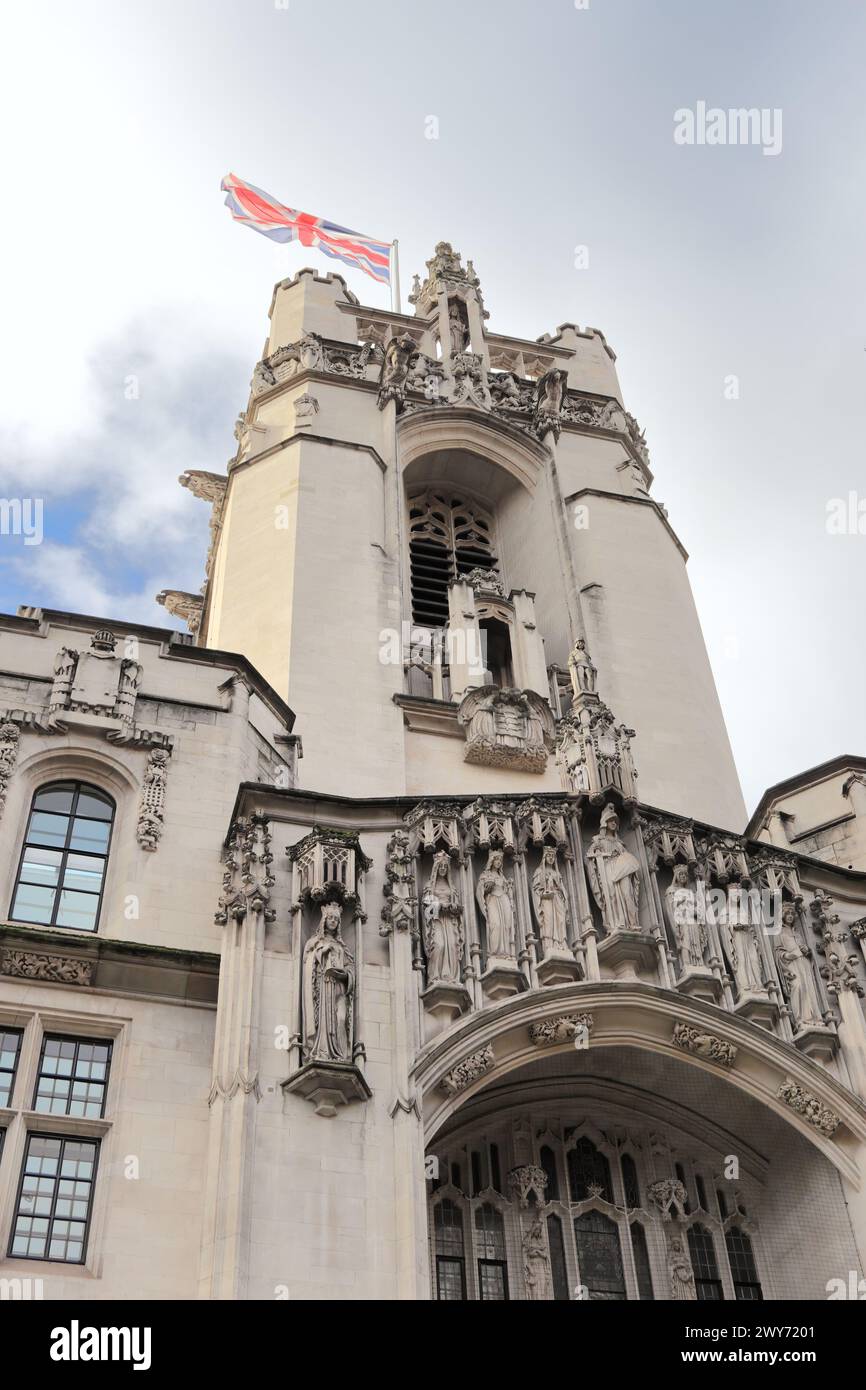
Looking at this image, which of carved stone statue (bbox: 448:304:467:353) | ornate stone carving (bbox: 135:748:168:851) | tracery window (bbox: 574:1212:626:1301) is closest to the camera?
tracery window (bbox: 574:1212:626:1301)

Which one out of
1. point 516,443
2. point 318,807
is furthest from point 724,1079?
point 516,443

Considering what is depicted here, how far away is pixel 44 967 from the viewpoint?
699 inches

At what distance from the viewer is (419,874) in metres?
18.6

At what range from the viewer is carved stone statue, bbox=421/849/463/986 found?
17453 millimetres

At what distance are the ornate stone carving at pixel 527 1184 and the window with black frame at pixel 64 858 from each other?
6091mm

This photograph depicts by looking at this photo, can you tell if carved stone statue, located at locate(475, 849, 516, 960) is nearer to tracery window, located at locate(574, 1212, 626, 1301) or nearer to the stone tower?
tracery window, located at locate(574, 1212, 626, 1301)

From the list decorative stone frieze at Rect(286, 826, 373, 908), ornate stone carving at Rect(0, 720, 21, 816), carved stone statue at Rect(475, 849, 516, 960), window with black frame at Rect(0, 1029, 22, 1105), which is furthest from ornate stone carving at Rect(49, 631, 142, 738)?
carved stone statue at Rect(475, 849, 516, 960)

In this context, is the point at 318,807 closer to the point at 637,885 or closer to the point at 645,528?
the point at 637,885

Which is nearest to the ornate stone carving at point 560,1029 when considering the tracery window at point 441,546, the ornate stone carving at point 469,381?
the tracery window at point 441,546

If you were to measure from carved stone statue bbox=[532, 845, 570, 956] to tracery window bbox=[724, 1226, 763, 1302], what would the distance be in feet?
13.7

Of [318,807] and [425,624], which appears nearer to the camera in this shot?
[318,807]

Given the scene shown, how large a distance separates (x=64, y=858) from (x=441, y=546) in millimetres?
15721

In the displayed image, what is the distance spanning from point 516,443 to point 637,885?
18.2 m
